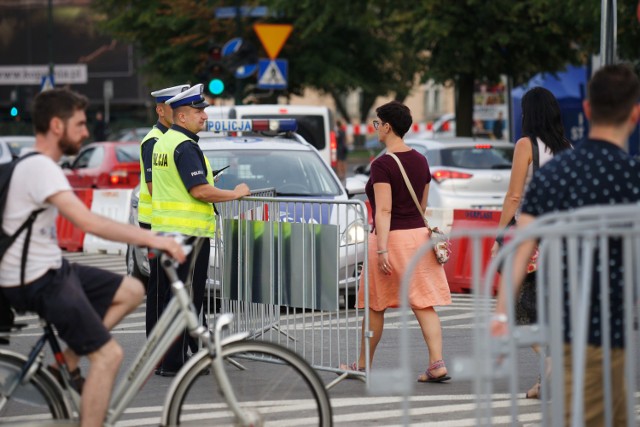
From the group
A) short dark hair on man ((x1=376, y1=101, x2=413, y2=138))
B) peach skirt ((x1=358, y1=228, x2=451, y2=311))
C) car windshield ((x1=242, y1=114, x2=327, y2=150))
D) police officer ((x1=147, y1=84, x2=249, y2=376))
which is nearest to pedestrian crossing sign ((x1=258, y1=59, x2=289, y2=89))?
car windshield ((x1=242, y1=114, x2=327, y2=150))

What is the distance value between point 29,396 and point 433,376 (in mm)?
3440

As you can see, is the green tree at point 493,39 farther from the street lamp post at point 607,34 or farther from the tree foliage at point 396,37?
the street lamp post at point 607,34

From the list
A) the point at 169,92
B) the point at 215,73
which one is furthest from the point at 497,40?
the point at 169,92

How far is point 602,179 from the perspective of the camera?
4.89m

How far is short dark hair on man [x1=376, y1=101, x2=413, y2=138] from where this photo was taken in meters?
8.42

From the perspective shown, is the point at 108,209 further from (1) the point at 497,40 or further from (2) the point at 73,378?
(2) the point at 73,378

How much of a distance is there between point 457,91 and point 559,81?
249cm

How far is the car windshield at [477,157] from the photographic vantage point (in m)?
19.2

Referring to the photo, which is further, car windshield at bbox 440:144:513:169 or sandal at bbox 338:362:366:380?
car windshield at bbox 440:144:513:169

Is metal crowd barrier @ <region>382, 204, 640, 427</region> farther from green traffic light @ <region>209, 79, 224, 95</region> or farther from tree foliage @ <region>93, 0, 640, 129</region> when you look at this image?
green traffic light @ <region>209, 79, 224, 95</region>

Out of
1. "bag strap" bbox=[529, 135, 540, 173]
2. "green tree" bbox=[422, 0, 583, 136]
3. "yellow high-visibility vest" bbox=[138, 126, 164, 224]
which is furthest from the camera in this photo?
"green tree" bbox=[422, 0, 583, 136]

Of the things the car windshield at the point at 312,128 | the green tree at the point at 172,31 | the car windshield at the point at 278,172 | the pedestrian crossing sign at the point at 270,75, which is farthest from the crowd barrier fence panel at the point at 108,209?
the green tree at the point at 172,31

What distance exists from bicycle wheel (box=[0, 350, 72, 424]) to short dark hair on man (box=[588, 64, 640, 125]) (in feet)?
7.90

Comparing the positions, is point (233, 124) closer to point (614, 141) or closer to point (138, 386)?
point (138, 386)
